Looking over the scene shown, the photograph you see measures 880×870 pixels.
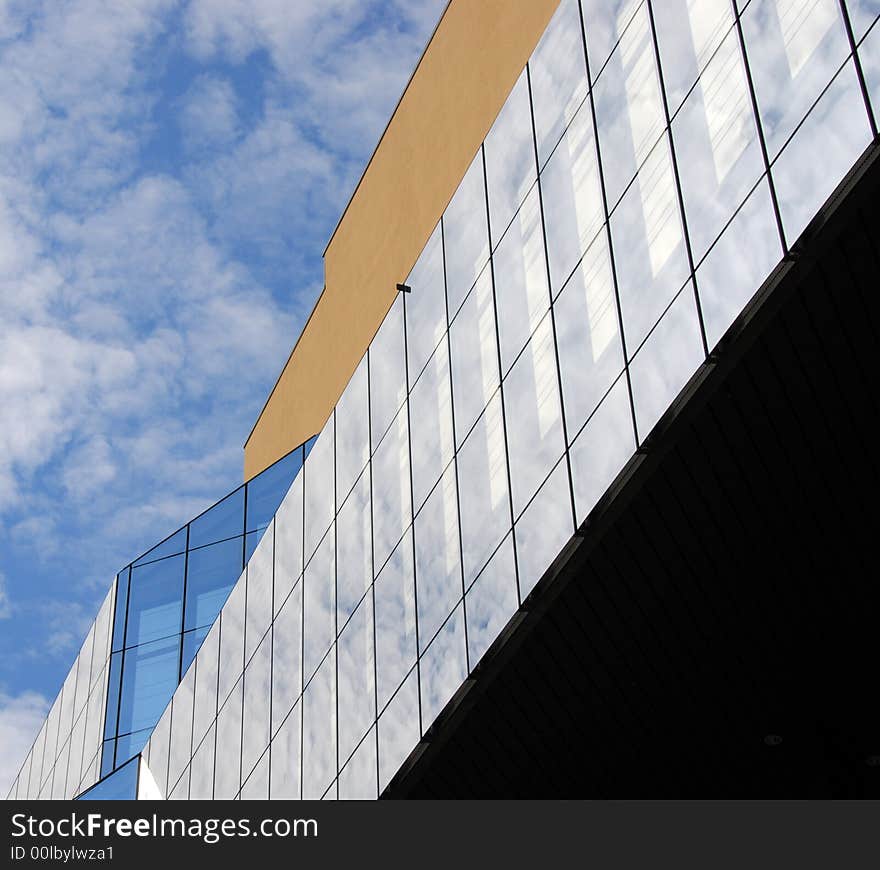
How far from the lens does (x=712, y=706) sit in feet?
66.2

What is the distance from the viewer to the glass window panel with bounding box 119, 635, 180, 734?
40.6 metres

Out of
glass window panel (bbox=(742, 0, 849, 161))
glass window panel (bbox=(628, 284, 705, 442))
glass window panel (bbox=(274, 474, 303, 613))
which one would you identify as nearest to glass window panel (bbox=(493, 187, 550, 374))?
glass window panel (bbox=(628, 284, 705, 442))

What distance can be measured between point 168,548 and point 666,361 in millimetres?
29682

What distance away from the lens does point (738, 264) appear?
1530 centimetres

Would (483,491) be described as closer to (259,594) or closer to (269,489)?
(259,594)

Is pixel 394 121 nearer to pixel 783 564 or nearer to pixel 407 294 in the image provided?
pixel 407 294

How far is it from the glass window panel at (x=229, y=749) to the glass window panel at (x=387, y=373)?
26.6ft

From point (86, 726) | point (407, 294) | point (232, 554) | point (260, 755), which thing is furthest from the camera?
point (86, 726)

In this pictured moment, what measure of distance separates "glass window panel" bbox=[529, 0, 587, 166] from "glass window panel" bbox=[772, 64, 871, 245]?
5638 mm

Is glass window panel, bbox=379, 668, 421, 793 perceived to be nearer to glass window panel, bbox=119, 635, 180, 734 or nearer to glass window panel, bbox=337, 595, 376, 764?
glass window panel, bbox=337, 595, 376, 764

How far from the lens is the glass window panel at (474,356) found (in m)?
21.4

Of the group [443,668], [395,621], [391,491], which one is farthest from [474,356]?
[443,668]
